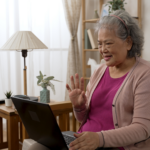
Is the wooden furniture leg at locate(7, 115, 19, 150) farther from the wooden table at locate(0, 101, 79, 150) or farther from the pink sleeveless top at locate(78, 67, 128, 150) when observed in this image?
the pink sleeveless top at locate(78, 67, 128, 150)

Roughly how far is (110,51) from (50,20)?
7.73 feet

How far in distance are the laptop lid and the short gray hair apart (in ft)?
1.75

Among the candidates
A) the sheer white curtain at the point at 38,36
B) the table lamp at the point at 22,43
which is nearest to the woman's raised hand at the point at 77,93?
the table lamp at the point at 22,43

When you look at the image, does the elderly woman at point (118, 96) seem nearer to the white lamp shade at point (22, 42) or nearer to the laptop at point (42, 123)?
the laptop at point (42, 123)

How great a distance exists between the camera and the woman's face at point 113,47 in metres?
1.25

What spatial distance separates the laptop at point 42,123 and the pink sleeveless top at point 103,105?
25 cm

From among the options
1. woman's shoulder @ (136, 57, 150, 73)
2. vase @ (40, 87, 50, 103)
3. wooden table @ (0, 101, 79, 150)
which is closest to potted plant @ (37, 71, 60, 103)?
vase @ (40, 87, 50, 103)

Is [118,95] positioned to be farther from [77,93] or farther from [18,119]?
[18,119]

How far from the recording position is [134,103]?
1.17m

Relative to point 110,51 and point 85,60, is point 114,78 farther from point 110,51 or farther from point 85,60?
point 85,60

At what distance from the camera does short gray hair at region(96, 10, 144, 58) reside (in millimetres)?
1250

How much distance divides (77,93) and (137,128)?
1.17 ft

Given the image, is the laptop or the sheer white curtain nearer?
the laptop

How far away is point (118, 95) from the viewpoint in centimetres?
122
